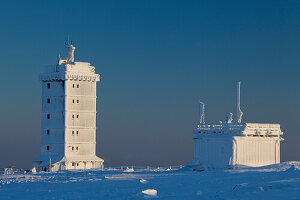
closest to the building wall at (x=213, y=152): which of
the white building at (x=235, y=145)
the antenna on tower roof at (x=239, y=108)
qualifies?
the white building at (x=235, y=145)

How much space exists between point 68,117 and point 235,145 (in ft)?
88.4

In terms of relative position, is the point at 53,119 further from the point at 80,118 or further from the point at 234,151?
the point at 234,151

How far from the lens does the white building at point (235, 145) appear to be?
43219mm

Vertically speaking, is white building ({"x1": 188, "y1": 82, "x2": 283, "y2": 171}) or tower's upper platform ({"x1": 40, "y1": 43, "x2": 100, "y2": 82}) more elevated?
tower's upper platform ({"x1": 40, "y1": 43, "x2": 100, "y2": 82})

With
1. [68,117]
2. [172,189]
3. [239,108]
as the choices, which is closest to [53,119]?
[68,117]

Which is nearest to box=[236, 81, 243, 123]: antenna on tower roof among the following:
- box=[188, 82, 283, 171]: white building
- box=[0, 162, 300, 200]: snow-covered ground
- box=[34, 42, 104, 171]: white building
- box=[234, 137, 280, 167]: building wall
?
box=[188, 82, 283, 171]: white building

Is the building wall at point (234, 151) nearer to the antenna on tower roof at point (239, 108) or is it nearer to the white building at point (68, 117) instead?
the antenna on tower roof at point (239, 108)

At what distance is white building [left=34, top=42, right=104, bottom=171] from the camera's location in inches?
2569

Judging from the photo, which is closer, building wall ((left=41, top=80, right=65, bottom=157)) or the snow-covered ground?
the snow-covered ground

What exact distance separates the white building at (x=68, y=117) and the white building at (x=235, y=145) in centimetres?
2344

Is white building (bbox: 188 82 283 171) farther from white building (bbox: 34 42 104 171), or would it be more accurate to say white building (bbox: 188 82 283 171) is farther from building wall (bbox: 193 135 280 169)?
white building (bbox: 34 42 104 171)

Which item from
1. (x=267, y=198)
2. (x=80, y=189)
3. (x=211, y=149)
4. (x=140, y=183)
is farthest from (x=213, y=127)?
(x=267, y=198)

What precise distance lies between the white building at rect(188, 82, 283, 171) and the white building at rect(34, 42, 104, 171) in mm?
23442

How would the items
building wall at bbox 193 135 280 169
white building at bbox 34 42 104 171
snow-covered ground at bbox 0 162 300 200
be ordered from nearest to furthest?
snow-covered ground at bbox 0 162 300 200 → building wall at bbox 193 135 280 169 → white building at bbox 34 42 104 171
